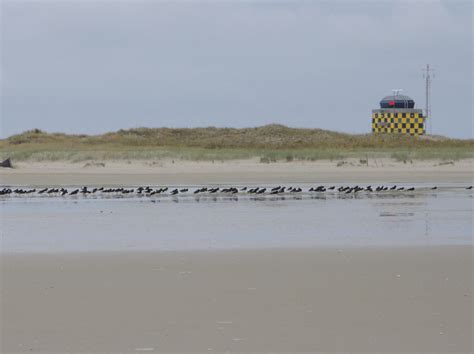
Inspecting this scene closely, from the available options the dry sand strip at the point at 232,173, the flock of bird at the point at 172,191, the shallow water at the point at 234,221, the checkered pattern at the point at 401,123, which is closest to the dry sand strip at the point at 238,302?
the shallow water at the point at 234,221

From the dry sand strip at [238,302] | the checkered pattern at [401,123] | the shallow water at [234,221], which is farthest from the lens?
the checkered pattern at [401,123]

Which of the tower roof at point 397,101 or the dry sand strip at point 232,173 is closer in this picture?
the dry sand strip at point 232,173

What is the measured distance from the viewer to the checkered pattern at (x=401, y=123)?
42750 mm

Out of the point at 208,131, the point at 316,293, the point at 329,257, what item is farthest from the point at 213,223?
the point at 208,131

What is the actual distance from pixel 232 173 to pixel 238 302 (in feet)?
70.2

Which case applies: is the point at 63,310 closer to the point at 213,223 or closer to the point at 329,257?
the point at 329,257

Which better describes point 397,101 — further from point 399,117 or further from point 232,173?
point 232,173

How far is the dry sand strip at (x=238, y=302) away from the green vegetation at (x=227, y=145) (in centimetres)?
2178

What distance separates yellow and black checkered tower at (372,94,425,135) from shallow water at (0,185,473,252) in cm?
2331

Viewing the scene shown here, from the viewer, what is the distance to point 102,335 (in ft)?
19.5

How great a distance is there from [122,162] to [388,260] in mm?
22285

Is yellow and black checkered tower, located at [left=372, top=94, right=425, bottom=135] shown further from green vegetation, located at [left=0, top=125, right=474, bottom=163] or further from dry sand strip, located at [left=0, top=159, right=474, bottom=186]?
dry sand strip, located at [left=0, top=159, right=474, bottom=186]

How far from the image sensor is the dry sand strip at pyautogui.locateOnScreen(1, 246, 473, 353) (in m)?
5.80

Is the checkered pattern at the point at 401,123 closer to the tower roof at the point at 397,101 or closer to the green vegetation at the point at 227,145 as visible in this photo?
the tower roof at the point at 397,101
